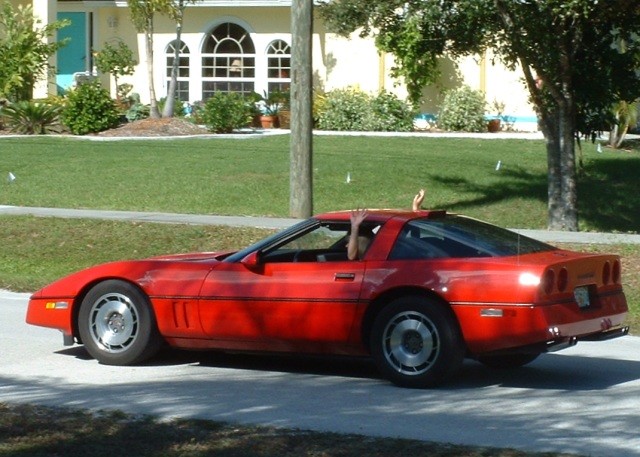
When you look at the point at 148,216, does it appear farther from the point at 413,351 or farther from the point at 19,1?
the point at 19,1

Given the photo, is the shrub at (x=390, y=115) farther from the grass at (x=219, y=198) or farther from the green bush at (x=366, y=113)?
the grass at (x=219, y=198)

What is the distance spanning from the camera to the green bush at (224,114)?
30.9 m

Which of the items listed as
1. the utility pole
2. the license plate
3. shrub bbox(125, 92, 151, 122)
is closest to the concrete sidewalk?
the utility pole

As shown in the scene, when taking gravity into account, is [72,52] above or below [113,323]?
above

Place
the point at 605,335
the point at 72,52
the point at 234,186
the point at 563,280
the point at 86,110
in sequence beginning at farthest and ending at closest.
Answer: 1. the point at 72,52
2. the point at 86,110
3. the point at 234,186
4. the point at 605,335
5. the point at 563,280

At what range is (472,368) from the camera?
9.66m

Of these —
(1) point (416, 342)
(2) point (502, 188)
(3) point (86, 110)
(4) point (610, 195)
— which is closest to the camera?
(1) point (416, 342)

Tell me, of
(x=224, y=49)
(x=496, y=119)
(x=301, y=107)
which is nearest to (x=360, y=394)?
(x=301, y=107)

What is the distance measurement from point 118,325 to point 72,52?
3184 cm

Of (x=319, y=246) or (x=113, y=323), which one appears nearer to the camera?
(x=113, y=323)

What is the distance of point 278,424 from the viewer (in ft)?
23.9

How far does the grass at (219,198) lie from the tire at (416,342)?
168 cm

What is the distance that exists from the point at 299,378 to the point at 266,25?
29.3 meters

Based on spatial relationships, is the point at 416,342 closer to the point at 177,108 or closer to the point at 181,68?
the point at 177,108
